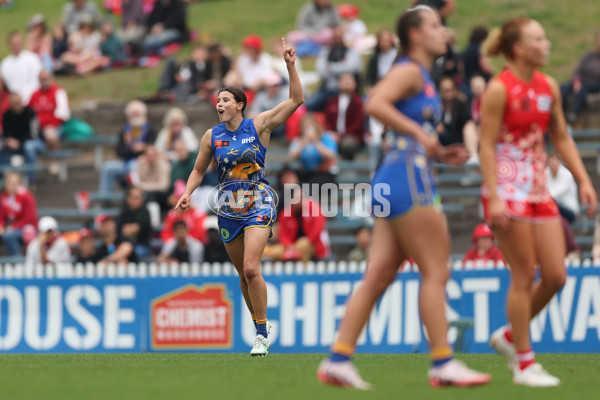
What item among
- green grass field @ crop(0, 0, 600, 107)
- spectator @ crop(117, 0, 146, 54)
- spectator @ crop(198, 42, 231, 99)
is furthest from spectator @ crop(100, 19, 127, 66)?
spectator @ crop(198, 42, 231, 99)

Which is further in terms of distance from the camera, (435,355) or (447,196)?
(447,196)

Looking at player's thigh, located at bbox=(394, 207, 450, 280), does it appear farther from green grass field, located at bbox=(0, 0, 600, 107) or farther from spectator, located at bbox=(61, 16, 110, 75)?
spectator, located at bbox=(61, 16, 110, 75)

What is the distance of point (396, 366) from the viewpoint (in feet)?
31.1

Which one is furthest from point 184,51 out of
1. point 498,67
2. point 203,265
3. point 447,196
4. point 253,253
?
point 253,253

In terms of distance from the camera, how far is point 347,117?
19.1 meters

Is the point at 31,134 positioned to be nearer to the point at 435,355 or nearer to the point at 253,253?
the point at 253,253

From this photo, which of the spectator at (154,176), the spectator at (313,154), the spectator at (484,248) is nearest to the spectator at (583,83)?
the spectator at (313,154)

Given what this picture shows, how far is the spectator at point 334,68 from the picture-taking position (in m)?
20.0

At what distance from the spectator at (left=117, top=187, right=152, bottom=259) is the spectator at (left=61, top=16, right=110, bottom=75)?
948cm

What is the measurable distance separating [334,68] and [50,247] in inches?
231

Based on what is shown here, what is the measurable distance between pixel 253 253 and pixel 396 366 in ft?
6.06

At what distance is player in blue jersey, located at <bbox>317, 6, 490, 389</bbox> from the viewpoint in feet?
23.0

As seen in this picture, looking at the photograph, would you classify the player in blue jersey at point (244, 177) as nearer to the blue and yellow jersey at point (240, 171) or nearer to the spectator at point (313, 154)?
the blue and yellow jersey at point (240, 171)

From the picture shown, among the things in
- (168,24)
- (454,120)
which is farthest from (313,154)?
(168,24)
